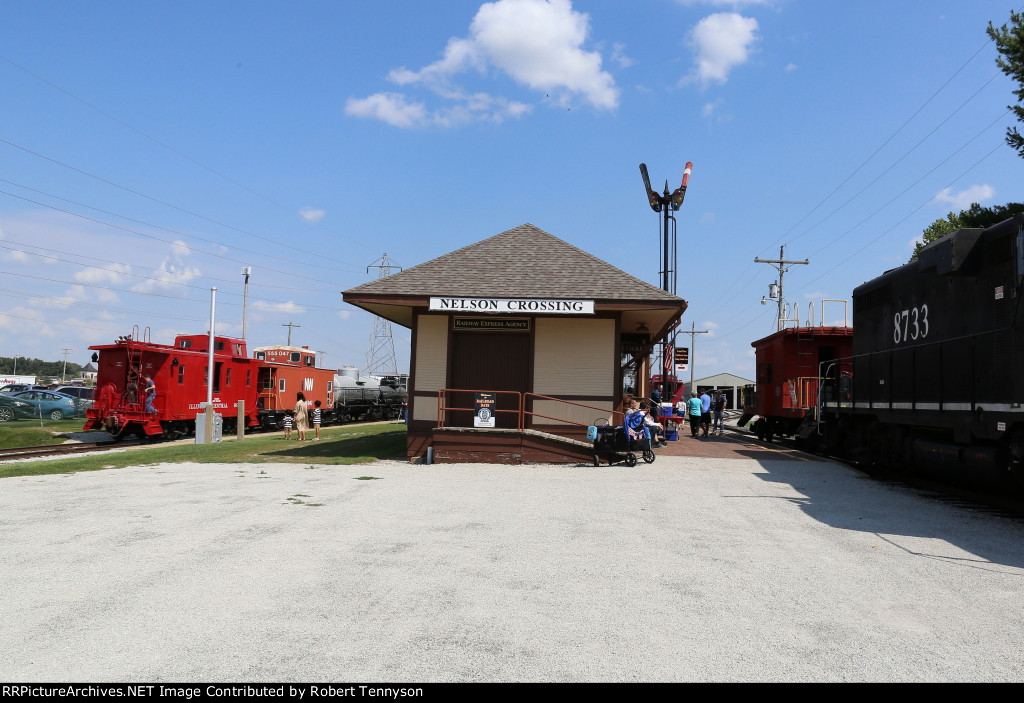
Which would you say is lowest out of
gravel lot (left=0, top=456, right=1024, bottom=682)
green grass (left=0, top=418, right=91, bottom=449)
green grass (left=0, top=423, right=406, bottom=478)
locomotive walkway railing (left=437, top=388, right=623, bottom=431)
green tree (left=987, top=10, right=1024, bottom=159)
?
green grass (left=0, top=418, right=91, bottom=449)

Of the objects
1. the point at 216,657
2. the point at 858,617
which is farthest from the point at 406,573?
the point at 858,617

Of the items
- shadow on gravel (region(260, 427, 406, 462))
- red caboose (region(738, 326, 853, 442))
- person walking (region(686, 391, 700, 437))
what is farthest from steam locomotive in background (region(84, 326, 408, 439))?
red caboose (region(738, 326, 853, 442))

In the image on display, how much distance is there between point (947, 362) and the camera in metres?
10.9

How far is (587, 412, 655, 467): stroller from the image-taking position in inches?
578

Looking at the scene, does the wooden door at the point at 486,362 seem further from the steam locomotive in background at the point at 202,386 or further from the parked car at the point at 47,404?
the parked car at the point at 47,404

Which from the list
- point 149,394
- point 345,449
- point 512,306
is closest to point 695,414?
point 512,306

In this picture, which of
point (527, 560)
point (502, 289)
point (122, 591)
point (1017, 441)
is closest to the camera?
point (122, 591)

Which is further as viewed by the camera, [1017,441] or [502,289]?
[502,289]

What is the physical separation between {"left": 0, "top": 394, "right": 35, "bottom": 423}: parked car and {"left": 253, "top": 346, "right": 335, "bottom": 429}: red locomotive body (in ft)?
35.0

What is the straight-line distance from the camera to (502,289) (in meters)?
16.2

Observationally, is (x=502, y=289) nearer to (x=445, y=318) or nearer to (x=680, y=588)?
(x=445, y=318)

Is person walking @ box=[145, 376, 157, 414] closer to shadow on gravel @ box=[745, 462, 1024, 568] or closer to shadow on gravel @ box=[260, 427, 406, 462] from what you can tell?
shadow on gravel @ box=[260, 427, 406, 462]

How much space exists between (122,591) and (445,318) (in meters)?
11.8

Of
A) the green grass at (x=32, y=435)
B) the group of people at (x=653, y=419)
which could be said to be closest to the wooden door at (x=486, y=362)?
the group of people at (x=653, y=419)
